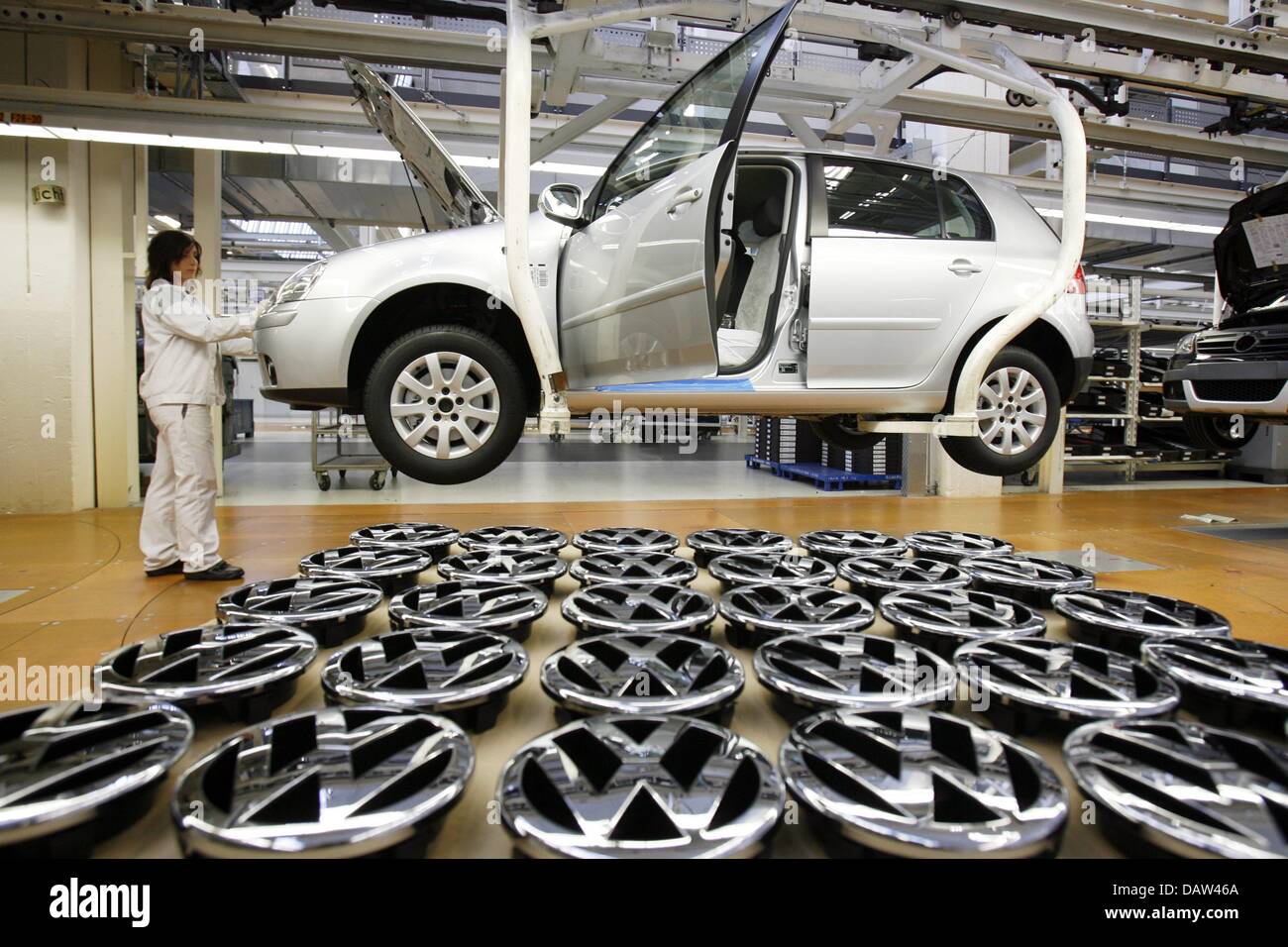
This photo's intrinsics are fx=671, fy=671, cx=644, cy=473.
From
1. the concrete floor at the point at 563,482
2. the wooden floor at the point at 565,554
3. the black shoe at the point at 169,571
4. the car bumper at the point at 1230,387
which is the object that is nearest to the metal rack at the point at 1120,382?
the concrete floor at the point at 563,482

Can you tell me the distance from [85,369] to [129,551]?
2297 millimetres

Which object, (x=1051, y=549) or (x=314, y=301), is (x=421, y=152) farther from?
(x=1051, y=549)

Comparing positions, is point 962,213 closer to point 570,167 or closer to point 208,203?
point 570,167

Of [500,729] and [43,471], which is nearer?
[500,729]

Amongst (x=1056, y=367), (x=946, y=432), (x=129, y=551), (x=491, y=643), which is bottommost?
(x=129, y=551)

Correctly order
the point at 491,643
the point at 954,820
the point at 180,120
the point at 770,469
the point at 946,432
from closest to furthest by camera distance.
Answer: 1. the point at 954,820
2. the point at 491,643
3. the point at 946,432
4. the point at 180,120
5. the point at 770,469

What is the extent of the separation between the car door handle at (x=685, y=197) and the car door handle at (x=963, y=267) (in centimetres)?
114

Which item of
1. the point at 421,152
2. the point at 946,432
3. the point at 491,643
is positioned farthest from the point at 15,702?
the point at 946,432

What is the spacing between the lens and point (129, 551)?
3314mm

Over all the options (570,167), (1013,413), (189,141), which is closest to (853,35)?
(1013,413)

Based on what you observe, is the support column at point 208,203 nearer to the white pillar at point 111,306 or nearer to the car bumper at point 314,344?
the white pillar at point 111,306

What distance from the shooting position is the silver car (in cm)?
209

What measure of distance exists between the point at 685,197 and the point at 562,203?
0.49m

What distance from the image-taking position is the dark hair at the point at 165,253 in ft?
8.99
